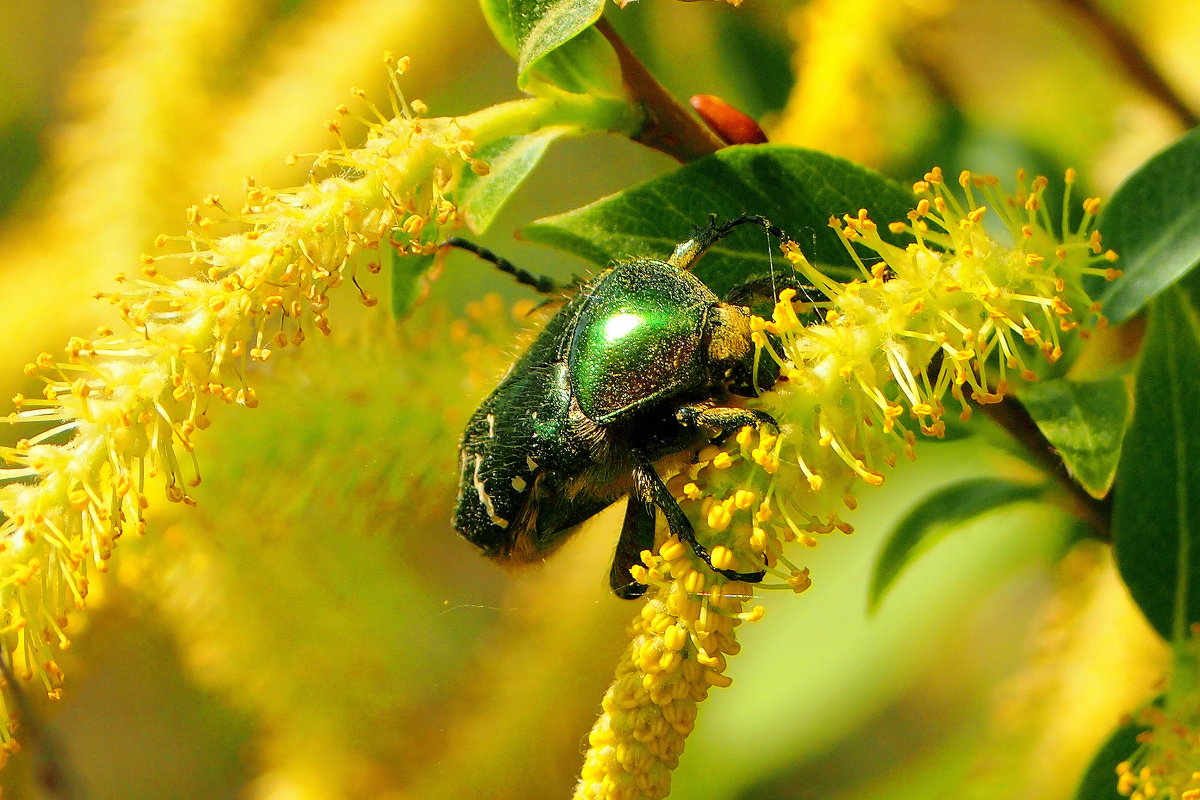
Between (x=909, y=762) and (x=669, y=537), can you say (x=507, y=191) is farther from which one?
(x=909, y=762)

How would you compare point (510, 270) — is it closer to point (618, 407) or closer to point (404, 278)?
point (404, 278)

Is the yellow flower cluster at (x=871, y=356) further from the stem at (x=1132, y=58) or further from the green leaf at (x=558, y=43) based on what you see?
the stem at (x=1132, y=58)

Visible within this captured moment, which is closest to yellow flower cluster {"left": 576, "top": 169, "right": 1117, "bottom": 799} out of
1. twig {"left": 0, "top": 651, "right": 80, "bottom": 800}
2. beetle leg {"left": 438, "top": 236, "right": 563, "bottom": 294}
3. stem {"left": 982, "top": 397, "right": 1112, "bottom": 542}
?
stem {"left": 982, "top": 397, "right": 1112, "bottom": 542}

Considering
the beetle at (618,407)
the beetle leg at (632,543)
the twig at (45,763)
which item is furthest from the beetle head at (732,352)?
the twig at (45,763)

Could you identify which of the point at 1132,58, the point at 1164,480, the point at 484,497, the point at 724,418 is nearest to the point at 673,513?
the point at 724,418

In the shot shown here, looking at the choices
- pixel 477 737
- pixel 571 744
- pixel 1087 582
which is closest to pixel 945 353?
pixel 1087 582

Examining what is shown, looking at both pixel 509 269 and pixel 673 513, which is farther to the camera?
pixel 509 269
